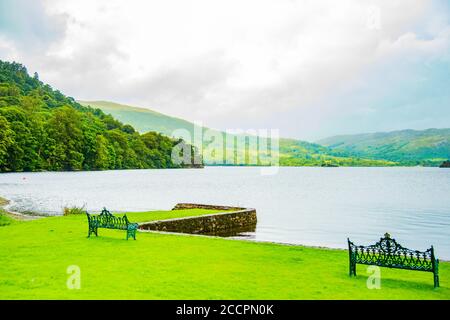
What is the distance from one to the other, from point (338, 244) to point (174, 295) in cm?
2686

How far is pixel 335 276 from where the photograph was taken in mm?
14297

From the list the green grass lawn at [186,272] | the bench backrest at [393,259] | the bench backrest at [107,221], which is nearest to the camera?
the green grass lawn at [186,272]

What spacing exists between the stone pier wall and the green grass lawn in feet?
23.6

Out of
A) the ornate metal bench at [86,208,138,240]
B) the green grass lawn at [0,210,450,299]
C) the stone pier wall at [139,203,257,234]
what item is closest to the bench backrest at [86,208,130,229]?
the ornate metal bench at [86,208,138,240]

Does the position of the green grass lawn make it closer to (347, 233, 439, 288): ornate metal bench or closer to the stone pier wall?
(347, 233, 439, 288): ornate metal bench

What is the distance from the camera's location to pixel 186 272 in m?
14.3

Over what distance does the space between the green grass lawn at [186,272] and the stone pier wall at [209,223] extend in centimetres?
721

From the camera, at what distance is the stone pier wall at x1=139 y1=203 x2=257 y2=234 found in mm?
29422

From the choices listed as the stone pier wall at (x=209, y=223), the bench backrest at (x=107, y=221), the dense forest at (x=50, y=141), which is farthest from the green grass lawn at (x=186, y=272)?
the dense forest at (x=50, y=141)

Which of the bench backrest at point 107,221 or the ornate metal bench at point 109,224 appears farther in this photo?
the bench backrest at point 107,221

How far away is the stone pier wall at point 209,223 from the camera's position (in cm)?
2942

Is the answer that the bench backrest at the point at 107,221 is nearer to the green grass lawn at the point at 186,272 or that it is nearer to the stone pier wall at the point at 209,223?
the green grass lawn at the point at 186,272
